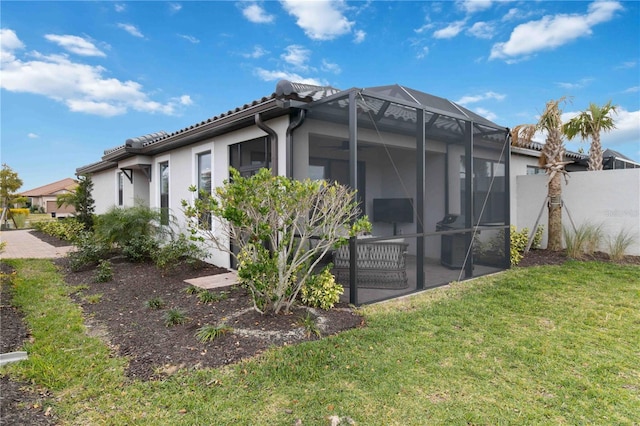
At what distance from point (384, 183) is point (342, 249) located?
4.32m

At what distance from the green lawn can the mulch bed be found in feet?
0.54

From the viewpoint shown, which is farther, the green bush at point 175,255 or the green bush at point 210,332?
the green bush at point 175,255

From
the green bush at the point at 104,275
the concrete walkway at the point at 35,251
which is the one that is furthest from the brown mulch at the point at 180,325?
the concrete walkway at the point at 35,251

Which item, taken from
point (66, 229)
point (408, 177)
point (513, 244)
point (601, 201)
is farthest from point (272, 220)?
point (66, 229)

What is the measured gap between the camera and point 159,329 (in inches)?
162

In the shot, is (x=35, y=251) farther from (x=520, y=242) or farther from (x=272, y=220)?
(x=520, y=242)

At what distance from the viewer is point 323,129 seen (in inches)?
225

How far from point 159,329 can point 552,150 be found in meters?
9.88

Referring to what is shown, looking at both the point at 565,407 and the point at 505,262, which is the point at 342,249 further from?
the point at 505,262

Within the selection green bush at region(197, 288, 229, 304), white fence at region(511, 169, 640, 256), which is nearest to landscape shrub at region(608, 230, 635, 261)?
white fence at region(511, 169, 640, 256)

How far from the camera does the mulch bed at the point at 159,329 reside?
2.94m

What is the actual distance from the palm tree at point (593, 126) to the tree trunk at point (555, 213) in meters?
1.88

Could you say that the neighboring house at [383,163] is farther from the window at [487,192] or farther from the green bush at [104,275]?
the green bush at [104,275]

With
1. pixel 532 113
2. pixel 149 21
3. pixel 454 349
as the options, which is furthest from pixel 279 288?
pixel 532 113
